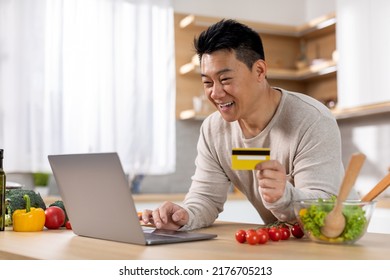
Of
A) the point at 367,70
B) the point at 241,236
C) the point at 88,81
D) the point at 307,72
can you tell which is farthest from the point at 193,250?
the point at 307,72

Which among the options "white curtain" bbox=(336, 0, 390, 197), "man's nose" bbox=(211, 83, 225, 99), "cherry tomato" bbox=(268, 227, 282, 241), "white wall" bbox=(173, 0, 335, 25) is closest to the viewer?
"cherry tomato" bbox=(268, 227, 282, 241)

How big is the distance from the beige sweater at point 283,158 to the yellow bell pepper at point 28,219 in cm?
44

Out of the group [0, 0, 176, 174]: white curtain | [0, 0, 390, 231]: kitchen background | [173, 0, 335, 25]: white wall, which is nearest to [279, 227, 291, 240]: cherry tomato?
[0, 0, 390, 231]: kitchen background

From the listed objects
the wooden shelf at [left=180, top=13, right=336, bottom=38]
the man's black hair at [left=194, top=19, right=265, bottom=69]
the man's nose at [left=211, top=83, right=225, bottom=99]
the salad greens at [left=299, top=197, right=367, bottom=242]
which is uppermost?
the wooden shelf at [left=180, top=13, right=336, bottom=38]

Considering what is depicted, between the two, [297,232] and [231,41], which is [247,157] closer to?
[297,232]

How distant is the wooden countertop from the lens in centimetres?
125

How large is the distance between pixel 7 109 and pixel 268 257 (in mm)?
3081

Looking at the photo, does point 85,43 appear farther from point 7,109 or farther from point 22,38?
point 7,109

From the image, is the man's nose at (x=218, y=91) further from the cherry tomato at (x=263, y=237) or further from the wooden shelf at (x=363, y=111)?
the wooden shelf at (x=363, y=111)

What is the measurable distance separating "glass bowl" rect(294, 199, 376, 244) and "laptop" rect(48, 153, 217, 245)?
0.85 ft

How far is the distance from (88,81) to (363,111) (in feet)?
6.11

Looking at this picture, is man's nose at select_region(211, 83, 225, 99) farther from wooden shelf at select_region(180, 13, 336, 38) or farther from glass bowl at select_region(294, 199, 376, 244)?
wooden shelf at select_region(180, 13, 336, 38)
